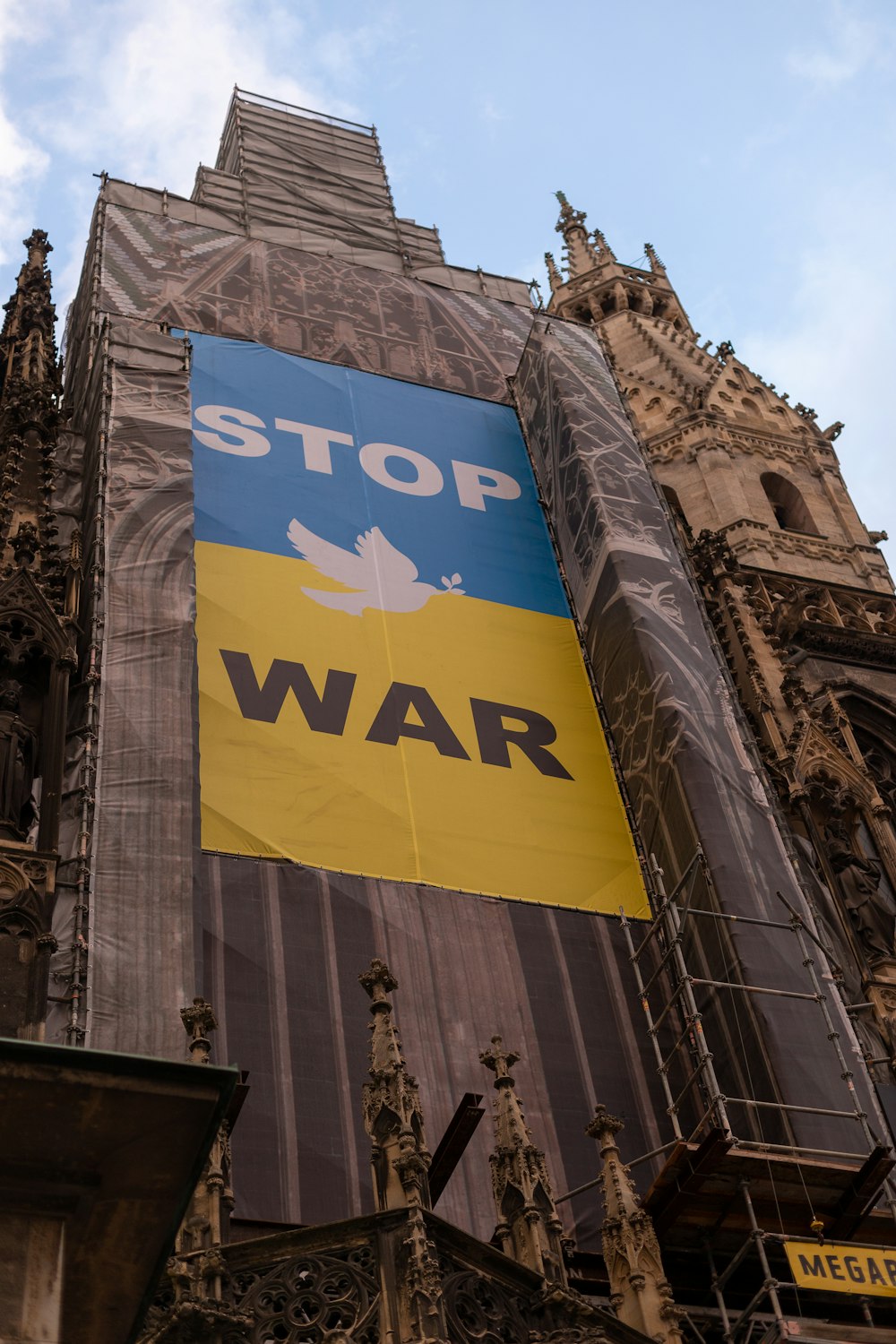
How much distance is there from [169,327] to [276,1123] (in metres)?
13.7

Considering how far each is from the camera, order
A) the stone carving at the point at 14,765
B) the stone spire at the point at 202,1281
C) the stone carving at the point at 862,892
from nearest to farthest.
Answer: the stone spire at the point at 202,1281, the stone carving at the point at 14,765, the stone carving at the point at 862,892

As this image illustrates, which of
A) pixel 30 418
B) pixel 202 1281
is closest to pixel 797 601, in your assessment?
pixel 30 418

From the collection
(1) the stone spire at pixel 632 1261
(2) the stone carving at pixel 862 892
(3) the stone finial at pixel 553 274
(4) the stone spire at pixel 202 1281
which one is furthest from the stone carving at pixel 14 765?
(3) the stone finial at pixel 553 274

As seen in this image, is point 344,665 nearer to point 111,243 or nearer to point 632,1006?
point 632,1006

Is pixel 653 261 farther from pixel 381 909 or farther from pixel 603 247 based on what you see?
pixel 381 909

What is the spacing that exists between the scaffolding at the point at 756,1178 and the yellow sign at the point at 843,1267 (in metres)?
0.17

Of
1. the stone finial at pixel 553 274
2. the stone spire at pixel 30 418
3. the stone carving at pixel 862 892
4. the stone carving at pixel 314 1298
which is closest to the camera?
the stone carving at pixel 314 1298

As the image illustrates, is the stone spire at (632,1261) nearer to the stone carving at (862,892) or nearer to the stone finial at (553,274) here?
the stone carving at (862,892)

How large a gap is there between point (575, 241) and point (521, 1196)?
38.6 meters

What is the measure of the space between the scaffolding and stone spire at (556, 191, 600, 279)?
31107 mm

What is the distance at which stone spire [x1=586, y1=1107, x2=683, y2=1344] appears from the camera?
12227 millimetres

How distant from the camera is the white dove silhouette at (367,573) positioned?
2227 cm

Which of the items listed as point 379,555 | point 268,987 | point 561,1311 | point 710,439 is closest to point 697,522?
point 710,439

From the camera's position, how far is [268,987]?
17141mm
